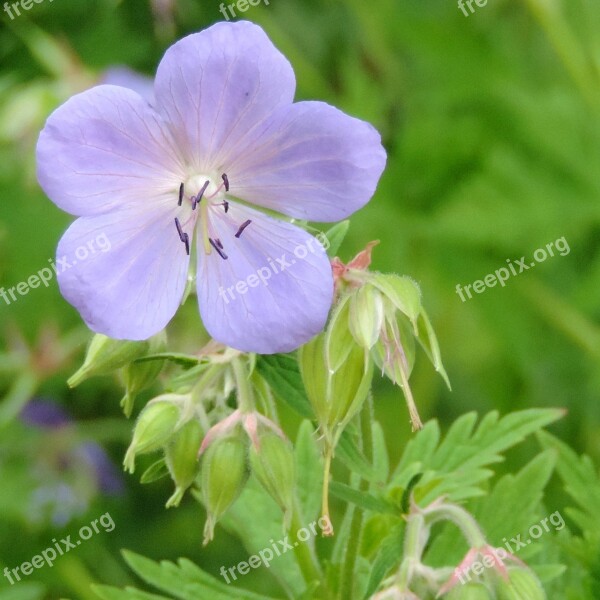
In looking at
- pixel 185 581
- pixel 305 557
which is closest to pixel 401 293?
pixel 305 557

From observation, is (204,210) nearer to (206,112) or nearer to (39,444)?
(206,112)

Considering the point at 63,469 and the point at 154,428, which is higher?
the point at 154,428

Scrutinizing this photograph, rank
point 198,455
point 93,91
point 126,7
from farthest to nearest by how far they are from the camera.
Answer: point 126,7
point 198,455
point 93,91

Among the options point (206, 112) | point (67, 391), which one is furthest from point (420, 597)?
point (67, 391)

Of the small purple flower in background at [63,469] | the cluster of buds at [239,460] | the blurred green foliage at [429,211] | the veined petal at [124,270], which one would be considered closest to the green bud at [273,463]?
the cluster of buds at [239,460]

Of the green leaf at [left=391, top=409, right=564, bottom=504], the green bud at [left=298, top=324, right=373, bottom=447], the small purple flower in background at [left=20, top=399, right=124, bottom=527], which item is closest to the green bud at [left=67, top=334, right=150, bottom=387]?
the green bud at [left=298, top=324, right=373, bottom=447]

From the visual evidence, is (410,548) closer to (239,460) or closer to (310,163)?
(239,460)
